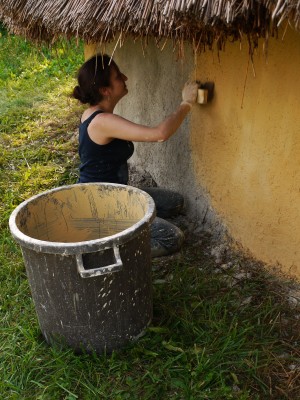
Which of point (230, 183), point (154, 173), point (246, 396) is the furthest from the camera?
point (154, 173)

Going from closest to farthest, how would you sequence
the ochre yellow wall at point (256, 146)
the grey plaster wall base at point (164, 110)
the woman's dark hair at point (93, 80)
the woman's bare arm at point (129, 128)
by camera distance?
the ochre yellow wall at point (256, 146) → the woman's bare arm at point (129, 128) → the woman's dark hair at point (93, 80) → the grey plaster wall base at point (164, 110)

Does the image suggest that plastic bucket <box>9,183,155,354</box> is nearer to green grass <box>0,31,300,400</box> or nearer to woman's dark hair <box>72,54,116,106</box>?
green grass <box>0,31,300,400</box>

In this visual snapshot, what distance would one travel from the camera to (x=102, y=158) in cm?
266

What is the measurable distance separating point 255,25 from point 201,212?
1616 mm

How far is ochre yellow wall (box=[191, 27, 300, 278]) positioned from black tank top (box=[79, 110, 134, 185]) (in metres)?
0.52

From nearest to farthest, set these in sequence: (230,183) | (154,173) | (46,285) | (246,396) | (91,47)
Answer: (246,396), (46,285), (230,183), (154,173), (91,47)

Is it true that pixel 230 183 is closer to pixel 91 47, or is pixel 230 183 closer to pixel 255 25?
pixel 255 25

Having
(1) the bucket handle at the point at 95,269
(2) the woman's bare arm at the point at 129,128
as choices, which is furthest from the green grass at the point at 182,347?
(2) the woman's bare arm at the point at 129,128

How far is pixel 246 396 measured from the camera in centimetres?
184

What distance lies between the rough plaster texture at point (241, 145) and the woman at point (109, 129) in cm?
24

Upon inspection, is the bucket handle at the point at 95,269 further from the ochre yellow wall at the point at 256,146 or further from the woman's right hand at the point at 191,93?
the woman's right hand at the point at 191,93

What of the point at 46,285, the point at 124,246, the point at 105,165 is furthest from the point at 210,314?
the point at 105,165

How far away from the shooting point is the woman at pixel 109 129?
2430 mm

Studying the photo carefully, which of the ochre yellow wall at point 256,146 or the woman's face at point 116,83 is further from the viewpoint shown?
the woman's face at point 116,83
